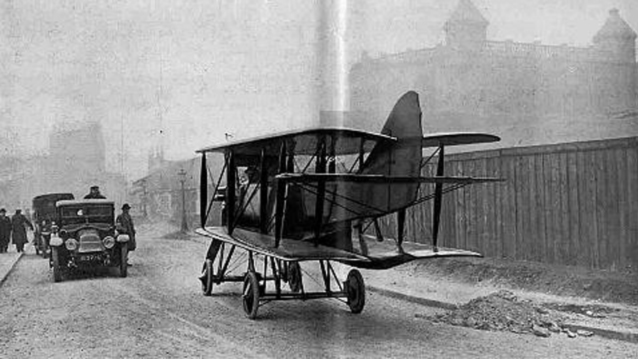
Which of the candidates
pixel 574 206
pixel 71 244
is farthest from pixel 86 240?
pixel 574 206

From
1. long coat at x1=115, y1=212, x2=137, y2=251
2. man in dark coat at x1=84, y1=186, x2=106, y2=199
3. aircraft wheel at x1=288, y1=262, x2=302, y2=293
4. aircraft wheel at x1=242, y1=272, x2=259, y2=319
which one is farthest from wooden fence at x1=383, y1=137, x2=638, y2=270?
man in dark coat at x1=84, y1=186, x2=106, y2=199

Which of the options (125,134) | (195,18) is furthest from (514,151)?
(125,134)

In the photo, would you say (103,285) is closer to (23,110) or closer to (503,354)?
(23,110)

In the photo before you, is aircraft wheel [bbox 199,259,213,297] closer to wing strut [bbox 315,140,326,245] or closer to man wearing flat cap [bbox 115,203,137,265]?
man wearing flat cap [bbox 115,203,137,265]

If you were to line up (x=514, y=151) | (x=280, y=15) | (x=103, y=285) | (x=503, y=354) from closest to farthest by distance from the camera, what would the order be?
(x=503, y=354) → (x=280, y=15) → (x=103, y=285) → (x=514, y=151)

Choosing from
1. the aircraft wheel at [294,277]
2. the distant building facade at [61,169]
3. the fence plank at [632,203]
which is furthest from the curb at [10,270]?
the fence plank at [632,203]

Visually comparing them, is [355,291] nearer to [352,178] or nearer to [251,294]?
[251,294]
